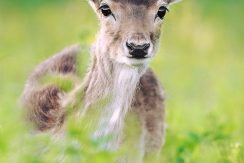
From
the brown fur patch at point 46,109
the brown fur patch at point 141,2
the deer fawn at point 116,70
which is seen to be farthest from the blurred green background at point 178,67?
the brown fur patch at point 141,2

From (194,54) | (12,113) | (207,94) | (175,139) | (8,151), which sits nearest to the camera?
(8,151)

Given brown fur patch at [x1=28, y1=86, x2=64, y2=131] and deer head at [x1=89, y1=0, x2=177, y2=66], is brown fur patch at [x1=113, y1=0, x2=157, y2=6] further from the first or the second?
brown fur patch at [x1=28, y1=86, x2=64, y2=131]


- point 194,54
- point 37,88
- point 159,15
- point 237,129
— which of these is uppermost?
point 159,15

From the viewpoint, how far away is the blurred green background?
31.8 ft

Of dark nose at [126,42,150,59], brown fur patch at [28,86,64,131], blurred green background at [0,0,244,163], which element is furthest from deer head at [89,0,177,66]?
brown fur patch at [28,86,64,131]

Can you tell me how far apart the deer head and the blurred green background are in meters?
0.33

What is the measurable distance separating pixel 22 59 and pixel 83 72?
26.0ft

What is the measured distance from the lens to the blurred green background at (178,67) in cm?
969

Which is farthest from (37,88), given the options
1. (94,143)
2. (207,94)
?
(207,94)

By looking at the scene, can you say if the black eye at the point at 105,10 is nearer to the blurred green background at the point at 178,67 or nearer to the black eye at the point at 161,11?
the blurred green background at the point at 178,67

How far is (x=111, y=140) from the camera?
32.3ft

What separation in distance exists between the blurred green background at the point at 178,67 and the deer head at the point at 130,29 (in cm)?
33

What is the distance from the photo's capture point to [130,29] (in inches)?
386

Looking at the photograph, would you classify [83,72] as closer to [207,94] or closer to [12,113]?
[12,113]
